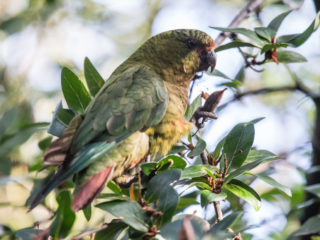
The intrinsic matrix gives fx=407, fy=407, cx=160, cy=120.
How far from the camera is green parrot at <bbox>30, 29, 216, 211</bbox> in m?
1.68

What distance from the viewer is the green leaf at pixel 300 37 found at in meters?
1.96

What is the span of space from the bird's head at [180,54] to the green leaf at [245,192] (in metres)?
0.86

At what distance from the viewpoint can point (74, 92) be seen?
6.44 ft

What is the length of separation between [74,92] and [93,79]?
165 mm

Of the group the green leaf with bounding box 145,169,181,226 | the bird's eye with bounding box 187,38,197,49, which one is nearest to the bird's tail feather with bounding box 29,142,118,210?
the green leaf with bounding box 145,169,181,226

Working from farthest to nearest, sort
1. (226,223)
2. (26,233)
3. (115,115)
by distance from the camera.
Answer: (115,115) → (26,233) → (226,223)

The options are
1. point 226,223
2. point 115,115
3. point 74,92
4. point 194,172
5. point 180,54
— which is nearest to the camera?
point 226,223

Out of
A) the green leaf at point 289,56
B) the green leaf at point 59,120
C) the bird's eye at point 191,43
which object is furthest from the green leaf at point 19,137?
the green leaf at point 289,56

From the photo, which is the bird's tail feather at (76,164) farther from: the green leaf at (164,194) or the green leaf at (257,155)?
the green leaf at (257,155)

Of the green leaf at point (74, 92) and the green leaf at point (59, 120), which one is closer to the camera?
the green leaf at point (59, 120)

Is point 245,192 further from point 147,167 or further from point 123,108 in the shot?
point 123,108

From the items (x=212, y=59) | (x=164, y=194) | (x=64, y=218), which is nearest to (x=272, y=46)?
(x=212, y=59)

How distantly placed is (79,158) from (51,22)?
335 centimetres

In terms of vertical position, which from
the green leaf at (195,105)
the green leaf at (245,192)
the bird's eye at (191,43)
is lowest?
the green leaf at (245,192)
